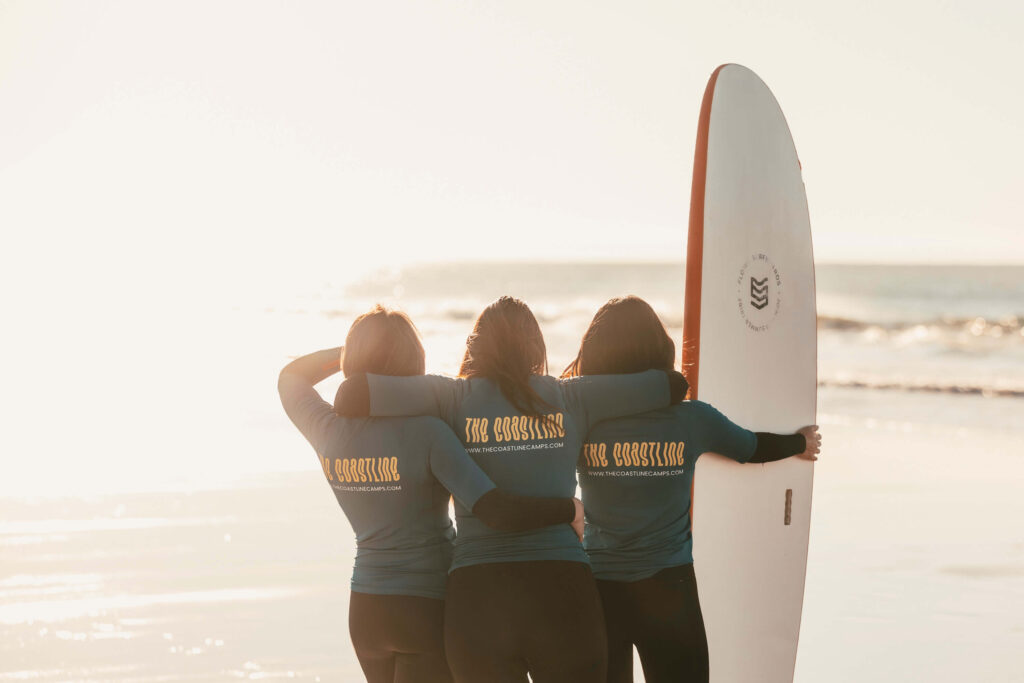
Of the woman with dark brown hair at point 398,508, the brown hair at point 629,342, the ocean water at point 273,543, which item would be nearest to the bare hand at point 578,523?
the woman with dark brown hair at point 398,508

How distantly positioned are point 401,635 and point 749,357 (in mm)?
2039

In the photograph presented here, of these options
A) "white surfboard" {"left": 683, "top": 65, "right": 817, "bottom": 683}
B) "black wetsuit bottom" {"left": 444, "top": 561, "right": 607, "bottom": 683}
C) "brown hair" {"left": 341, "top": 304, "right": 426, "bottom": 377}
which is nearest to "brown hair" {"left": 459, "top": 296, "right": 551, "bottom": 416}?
"brown hair" {"left": 341, "top": 304, "right": 426, "bottom": 377}

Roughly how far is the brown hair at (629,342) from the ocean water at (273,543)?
5.91 ft

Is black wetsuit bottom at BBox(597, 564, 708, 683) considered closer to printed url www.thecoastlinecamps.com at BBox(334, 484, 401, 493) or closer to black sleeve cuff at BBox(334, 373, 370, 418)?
printed url www.thecoastlinecamps.com at BBox(334, 484, 401, 493)

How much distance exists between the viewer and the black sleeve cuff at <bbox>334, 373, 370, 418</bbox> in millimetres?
2299

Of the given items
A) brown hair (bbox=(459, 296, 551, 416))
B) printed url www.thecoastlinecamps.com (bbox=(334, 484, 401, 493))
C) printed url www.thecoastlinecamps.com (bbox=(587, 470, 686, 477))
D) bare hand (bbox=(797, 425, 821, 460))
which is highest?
brown hair (bbox=(459, 296, 551, 416))

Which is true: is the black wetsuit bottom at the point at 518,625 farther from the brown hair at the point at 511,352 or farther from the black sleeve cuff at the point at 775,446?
the black sleeve cuff at the point at 775,446

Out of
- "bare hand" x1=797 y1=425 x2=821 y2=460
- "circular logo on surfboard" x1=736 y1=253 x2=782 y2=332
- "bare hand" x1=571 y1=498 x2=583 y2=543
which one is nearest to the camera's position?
"bare hand" x1=571 y1=498 x2=583 y2=543

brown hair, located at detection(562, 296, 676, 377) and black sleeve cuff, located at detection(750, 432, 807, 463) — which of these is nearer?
brown hair, located at detection(562, 296, 676, 377)

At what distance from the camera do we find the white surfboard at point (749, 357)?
379 cm

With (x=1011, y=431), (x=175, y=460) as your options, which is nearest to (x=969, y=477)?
(x=1011, y=431)

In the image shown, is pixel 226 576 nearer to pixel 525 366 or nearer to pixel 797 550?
pixel 797 550

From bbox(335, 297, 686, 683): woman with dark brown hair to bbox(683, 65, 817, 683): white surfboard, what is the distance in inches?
56.4

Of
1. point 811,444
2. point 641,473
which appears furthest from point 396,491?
point 811,444
